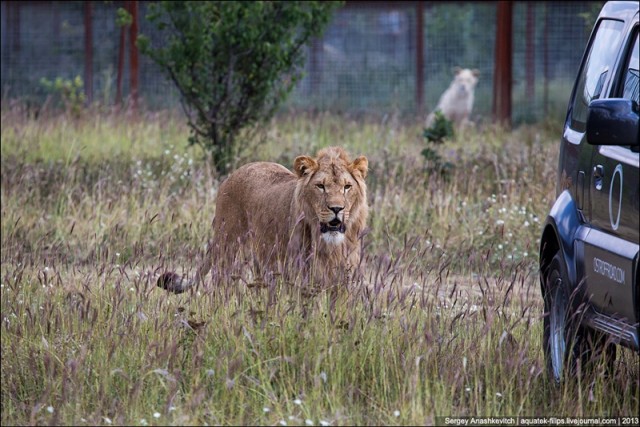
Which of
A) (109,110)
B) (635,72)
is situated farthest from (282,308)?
(109,110)

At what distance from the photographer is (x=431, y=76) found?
19391 millimetres

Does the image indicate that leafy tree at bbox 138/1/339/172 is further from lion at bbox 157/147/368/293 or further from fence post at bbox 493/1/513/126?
lion at bbox 157/147/368/293

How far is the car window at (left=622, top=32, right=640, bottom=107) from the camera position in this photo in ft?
16.2

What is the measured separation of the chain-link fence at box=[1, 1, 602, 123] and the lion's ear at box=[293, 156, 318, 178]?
1114cm

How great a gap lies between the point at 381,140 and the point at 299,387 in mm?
9202

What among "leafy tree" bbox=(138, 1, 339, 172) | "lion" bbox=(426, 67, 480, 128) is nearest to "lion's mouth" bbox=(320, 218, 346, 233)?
"leafy tree" bbox=(138, 1, 339, 172)

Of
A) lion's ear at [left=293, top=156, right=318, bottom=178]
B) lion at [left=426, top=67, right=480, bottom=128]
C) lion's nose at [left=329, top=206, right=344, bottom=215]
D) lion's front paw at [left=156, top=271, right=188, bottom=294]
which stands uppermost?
lion's ear at [left=293, top=156, right=318, bottom=178]

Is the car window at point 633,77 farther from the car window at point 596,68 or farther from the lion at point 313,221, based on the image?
the lion at point 313,221

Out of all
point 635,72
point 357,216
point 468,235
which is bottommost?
point 468,235

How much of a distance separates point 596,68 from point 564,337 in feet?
4.14

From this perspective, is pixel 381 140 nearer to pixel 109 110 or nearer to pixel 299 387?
pixel 109 110

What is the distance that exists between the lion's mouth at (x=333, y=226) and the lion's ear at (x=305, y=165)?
0.33 meters

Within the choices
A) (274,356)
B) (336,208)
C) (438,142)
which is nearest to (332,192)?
(336,208)

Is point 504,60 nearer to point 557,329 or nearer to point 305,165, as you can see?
point 305,165
